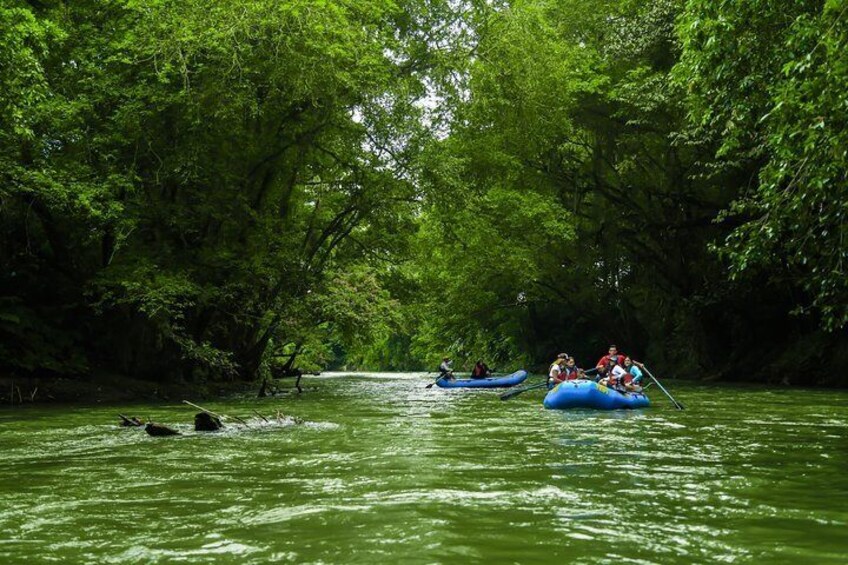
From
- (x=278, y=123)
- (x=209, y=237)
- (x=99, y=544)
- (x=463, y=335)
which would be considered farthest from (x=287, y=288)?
(x=463, y=335)

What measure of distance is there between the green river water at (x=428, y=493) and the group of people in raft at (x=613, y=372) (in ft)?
13.4

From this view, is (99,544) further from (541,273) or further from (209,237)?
(541,273)

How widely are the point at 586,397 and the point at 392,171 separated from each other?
28.4 feet

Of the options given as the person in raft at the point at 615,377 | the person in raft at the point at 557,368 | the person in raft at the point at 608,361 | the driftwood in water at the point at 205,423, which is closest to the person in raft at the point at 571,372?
the person in raft at the point at 557,368

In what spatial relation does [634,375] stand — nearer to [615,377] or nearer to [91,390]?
[615,377]

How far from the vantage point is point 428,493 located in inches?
259

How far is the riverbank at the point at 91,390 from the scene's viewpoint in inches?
658

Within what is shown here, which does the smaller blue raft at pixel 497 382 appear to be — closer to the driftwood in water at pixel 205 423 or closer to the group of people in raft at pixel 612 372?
the group of people in raft at pixel 612 372

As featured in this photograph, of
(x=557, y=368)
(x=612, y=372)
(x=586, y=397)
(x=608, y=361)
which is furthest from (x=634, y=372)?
(x=586, y=397)

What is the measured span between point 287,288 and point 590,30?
15.0 m

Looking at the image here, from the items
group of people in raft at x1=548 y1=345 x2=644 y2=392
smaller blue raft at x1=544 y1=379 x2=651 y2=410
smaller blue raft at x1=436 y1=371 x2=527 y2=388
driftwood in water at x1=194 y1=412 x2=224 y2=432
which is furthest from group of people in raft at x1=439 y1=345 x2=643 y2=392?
driftwood in water at x1=194 y1=412 x2=224 y2=432

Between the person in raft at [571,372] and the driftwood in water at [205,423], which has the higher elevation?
the person in raft at [571,372]

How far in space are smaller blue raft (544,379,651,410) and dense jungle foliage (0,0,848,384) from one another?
3.57m

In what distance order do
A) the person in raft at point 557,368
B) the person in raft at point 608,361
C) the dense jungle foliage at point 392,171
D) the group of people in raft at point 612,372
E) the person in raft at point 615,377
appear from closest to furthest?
1. the dense jungle foliage at point 392,171
2. the person in raft at point 615,377
3. the group of people in raft at point 612,372
4. the person in raft at point 608,361
5. the person in raft at point 557,368
